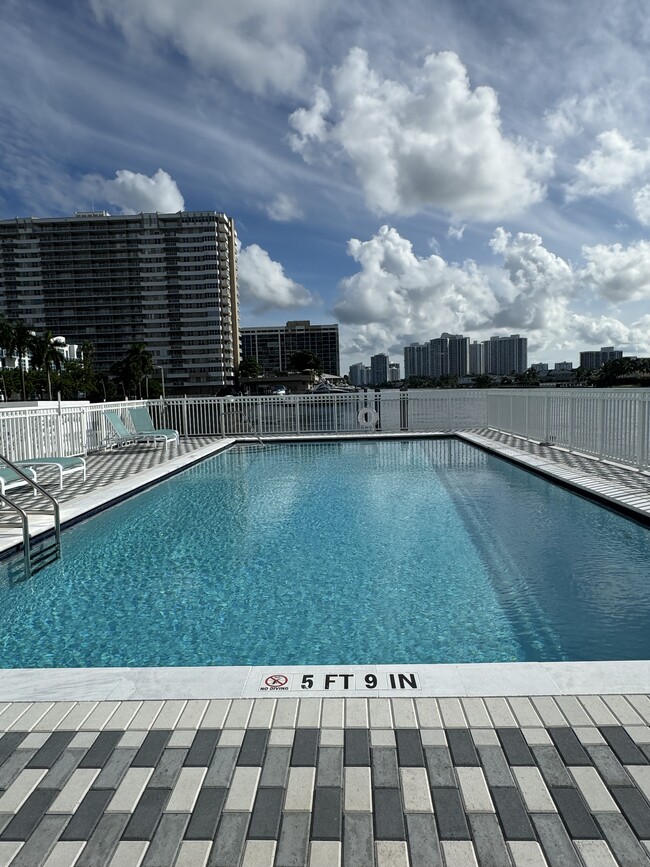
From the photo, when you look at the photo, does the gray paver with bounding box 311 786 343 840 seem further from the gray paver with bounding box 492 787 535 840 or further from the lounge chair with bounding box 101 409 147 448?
the lounge chair with bounding box 101 409 147 448

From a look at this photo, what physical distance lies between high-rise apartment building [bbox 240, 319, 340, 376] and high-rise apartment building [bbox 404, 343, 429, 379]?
88.4ft

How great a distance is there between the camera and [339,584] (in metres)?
4.15

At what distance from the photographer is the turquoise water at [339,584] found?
3.13 metres

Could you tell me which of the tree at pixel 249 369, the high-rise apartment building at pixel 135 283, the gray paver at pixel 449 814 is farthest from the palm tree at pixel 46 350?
the gray paver at pixel 449 814

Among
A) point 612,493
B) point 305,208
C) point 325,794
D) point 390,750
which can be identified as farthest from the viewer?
point 305,208

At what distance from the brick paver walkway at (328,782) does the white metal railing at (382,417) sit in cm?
637

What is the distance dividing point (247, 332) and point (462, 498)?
157 metres

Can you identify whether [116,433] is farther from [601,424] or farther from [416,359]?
[416,359]

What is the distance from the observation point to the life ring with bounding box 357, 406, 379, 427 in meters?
15.0

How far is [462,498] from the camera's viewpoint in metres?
7.05

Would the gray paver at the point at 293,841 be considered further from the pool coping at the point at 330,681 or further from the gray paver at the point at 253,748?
the pool coping at the point at 330,681

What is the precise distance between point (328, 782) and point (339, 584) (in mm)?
2480

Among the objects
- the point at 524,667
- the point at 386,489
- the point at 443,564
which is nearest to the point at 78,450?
the point at 386,489

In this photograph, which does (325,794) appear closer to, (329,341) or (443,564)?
(443,564)
